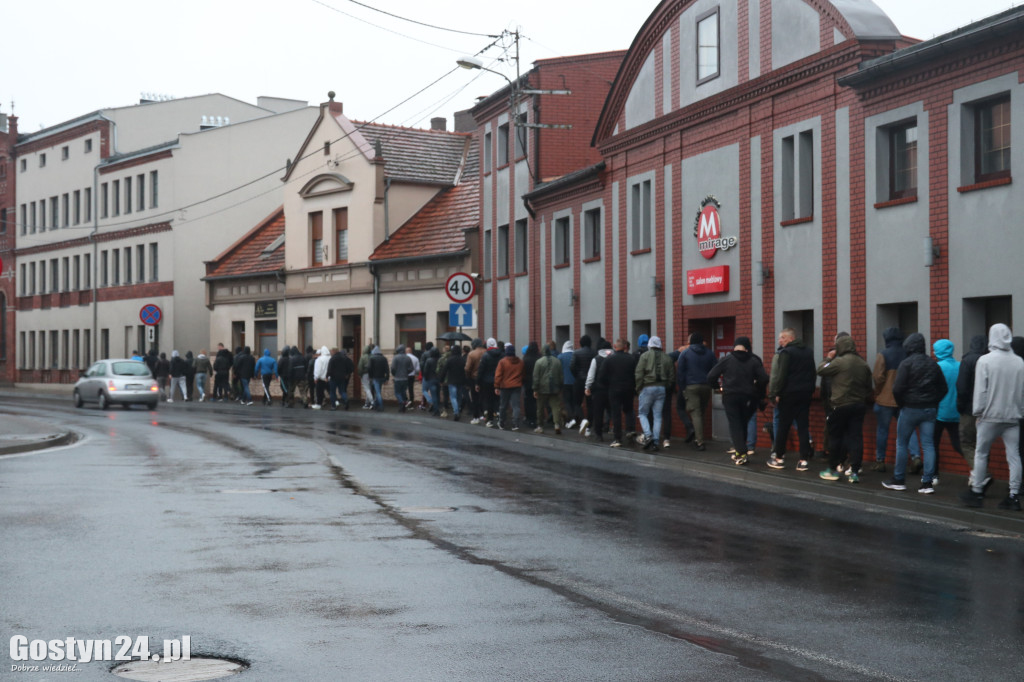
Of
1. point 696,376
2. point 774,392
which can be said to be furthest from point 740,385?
point 696,376

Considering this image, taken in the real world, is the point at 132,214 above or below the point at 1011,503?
above

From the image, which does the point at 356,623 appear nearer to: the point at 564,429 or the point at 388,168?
the point at 564,429

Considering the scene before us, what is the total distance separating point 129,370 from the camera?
114ft

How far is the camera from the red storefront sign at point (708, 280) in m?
21.3

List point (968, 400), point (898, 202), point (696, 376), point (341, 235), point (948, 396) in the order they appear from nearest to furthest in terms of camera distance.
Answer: point (968, 400), point (948, 396), point (898, 202), point (696, 376), point (341, 235)

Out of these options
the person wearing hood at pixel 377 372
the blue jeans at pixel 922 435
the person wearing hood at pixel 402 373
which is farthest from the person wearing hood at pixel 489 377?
the blue jeans at pixel 922 435

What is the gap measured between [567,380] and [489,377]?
1781 millimetres

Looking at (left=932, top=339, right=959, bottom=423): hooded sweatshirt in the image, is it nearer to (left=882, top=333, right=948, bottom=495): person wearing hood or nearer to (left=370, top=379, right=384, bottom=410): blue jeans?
(left=882, top=333, right=948, bottom=495): person wearing hood

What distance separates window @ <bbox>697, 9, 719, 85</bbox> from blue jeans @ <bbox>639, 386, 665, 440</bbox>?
6457mm

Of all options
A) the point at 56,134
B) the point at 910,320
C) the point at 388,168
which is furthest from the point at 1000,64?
the point at 56,134

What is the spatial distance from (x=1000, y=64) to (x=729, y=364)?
4.99m

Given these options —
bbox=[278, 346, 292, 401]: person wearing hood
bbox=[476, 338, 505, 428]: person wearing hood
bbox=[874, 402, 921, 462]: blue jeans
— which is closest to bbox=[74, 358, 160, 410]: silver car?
bbox=[278, 346, 292, 401]: person wearing hood

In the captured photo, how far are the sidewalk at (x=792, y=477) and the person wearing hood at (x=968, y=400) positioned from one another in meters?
0.51

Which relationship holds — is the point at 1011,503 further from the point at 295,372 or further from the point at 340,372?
the point at 295,372
